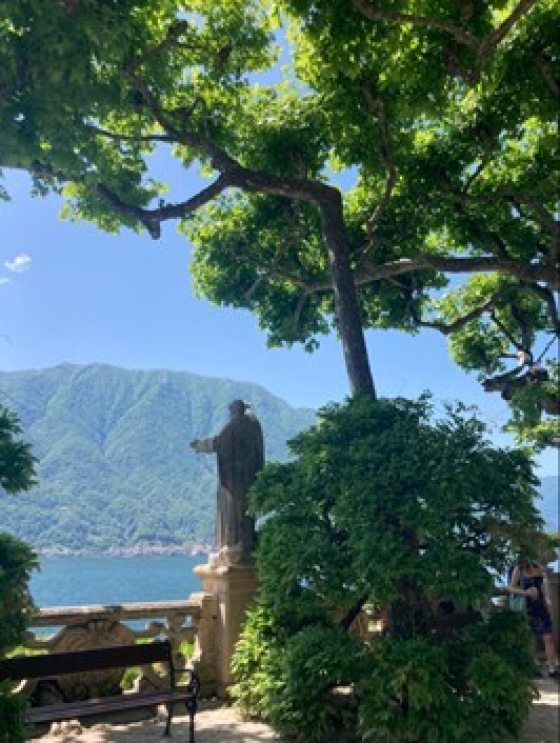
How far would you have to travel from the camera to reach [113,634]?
322 inches

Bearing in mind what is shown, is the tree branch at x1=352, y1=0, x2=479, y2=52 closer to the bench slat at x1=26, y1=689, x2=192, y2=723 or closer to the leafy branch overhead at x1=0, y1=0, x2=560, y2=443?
the leafy branch overhead at x1=0, y1=0, x2=560, y2=443

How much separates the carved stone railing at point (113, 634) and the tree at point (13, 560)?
98.3 inches

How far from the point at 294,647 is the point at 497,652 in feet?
6.41

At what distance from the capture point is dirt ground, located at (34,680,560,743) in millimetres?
6750

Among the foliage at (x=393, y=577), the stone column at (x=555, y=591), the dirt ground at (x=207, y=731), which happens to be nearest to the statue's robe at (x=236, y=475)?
the foliage at (x=393, y=577)

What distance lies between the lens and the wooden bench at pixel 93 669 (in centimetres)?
577

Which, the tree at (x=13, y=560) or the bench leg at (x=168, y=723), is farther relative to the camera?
the bench leg at (x=168, y=723)

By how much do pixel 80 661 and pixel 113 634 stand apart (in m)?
2.00

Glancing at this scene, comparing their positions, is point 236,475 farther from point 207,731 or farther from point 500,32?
point 500,32

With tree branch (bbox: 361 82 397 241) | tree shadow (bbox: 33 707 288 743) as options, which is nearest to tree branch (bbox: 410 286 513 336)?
tree branch (bbox: 361 82 397 241)

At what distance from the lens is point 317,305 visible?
13.3m

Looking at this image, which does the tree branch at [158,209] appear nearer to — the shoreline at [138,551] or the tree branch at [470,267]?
Result: the tree branch at [470,267]

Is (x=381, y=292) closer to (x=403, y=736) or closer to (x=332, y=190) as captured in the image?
(x=332, y=190)

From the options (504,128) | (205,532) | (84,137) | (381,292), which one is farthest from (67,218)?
Result: (205,532)
